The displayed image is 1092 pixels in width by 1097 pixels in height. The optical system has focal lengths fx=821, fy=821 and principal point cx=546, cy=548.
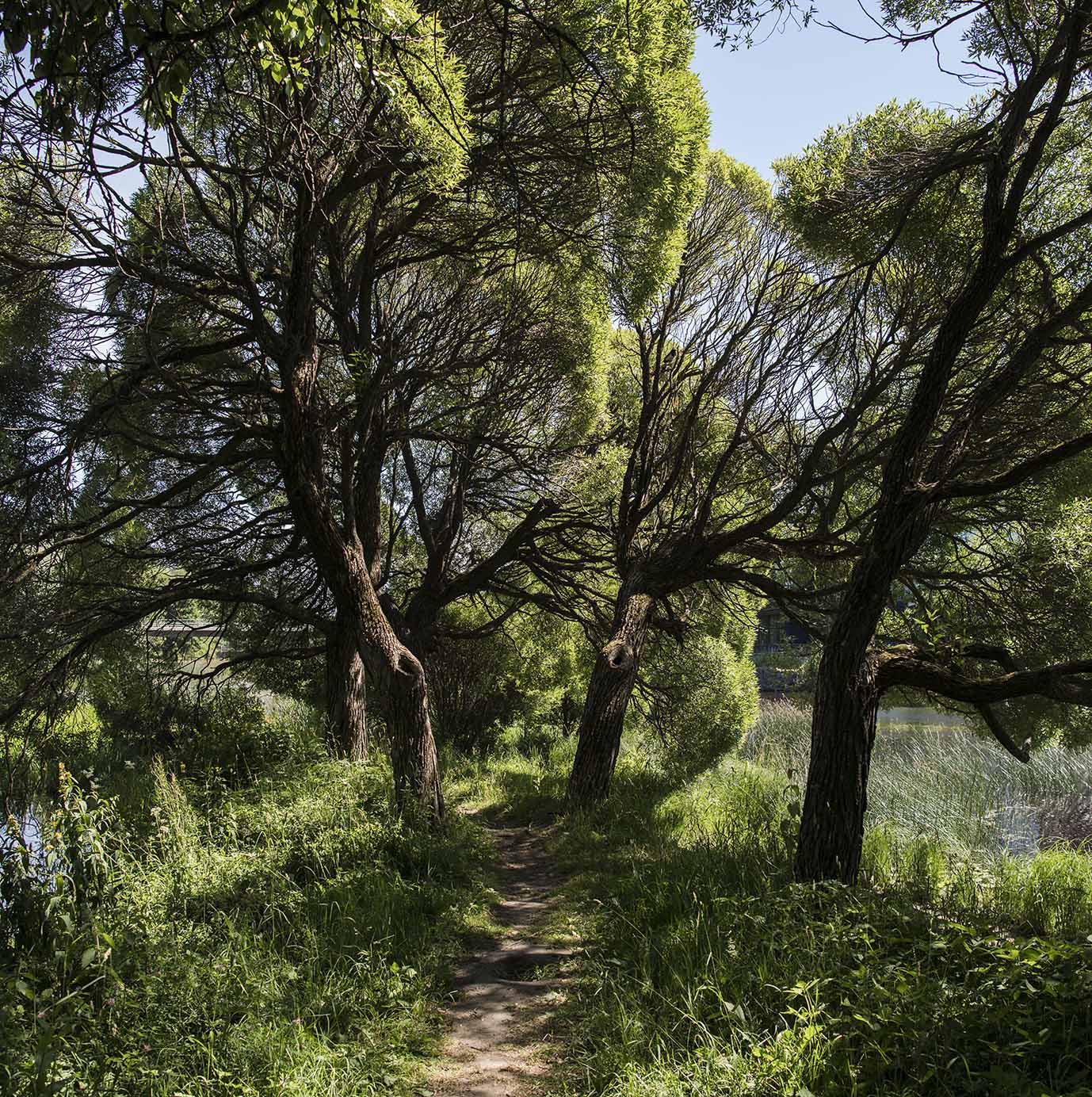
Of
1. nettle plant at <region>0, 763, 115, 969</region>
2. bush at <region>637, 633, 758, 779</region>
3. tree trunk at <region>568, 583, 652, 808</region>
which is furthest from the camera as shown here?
bush at <region>637, 633, 758, 779</region>

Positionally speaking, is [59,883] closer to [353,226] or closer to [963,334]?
[963,334]

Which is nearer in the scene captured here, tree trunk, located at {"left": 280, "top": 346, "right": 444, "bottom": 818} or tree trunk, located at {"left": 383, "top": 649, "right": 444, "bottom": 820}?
tree trunk, located at {"left": 280, "top": 346, "right": 444, "bottom": 818}

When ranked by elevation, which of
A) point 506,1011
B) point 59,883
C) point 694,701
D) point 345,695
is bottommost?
point 506,1011

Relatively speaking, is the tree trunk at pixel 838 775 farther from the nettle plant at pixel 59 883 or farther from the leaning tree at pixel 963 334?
the nettle plant at pixel 59 883

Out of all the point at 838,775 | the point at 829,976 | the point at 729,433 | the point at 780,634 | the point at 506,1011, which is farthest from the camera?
the point at 780,634

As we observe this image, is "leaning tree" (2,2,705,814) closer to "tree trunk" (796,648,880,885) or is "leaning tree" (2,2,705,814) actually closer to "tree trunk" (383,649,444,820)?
"tree trunk" (383,649,444,820)

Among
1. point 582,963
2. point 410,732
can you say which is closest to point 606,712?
point 410,732

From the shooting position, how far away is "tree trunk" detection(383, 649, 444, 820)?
7.86 metres

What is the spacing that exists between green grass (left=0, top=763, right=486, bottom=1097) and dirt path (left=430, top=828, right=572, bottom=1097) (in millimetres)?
166

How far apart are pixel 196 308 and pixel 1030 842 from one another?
11.2m

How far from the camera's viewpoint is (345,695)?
10.4m

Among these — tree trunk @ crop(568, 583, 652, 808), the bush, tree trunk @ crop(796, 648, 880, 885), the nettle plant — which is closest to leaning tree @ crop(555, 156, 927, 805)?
tree trunk @ crop(568, 583, 652, 808)

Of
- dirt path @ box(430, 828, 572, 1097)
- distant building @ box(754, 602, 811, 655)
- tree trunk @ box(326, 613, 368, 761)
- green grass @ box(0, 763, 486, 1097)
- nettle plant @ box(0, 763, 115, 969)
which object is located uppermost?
distant building @ box(754, 602, 811, 655)

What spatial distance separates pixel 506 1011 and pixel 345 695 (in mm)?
6238
